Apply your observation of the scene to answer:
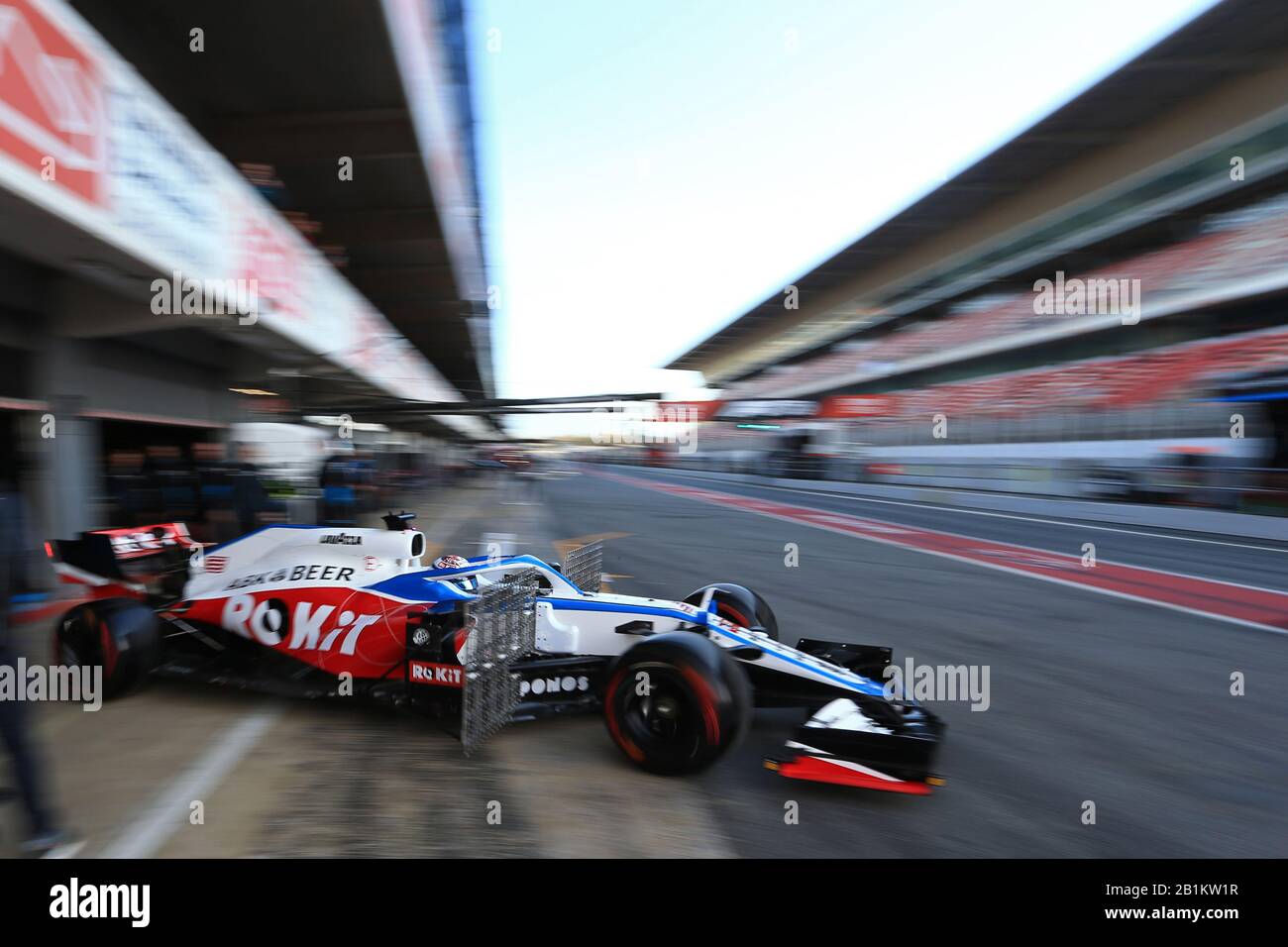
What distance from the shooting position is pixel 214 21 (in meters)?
6.88

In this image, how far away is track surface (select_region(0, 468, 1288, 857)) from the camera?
244 centimetres

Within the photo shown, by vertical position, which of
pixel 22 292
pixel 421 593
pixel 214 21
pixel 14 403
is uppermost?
pixel 214 21

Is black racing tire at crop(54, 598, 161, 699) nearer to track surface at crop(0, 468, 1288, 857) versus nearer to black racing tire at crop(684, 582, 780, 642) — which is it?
track surface at crop(0, 468, 1288, 857)

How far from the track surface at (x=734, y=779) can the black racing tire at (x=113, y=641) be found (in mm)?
182

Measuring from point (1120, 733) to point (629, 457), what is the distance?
319 ft

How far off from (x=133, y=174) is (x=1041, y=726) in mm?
6831

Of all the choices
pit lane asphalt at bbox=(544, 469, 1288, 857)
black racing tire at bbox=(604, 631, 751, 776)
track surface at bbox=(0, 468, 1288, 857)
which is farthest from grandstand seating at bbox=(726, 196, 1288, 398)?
black racing tire at bbox=(604, 631, 751, 776)

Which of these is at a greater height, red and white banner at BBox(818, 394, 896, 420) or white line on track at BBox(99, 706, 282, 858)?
red and white banner at BBox(818, 394, 896, 420)

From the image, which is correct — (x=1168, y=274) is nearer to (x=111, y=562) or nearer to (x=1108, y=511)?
(x=1108, y=511)

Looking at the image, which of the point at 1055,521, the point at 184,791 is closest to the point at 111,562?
the point at 184,791

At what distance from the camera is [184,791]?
2.72 metres
